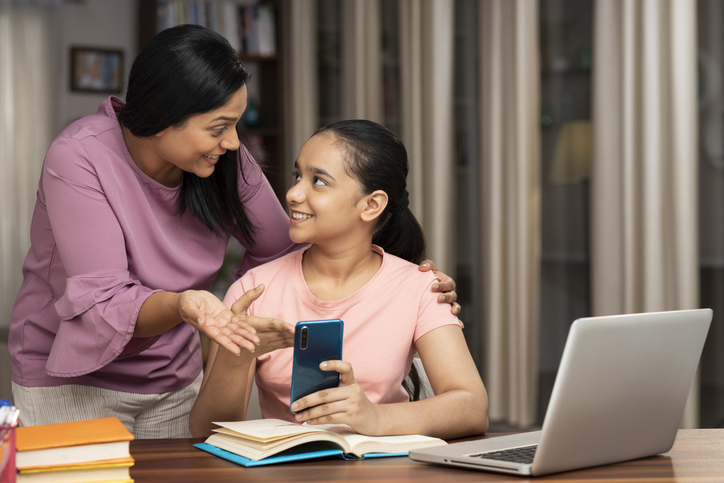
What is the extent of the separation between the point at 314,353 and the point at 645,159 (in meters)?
2.12

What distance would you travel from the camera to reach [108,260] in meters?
1.42

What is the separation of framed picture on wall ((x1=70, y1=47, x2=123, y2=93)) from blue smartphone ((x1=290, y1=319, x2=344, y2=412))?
3988 mm

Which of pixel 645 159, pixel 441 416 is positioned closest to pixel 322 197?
pixel 441 416

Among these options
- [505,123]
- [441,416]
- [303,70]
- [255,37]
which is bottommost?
[441,416]

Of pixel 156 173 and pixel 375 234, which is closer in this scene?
pixel 156 173

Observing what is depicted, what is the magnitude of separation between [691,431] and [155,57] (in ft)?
3.98

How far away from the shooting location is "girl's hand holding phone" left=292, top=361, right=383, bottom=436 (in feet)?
3.83

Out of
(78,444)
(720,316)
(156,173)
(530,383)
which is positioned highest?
(156,173)

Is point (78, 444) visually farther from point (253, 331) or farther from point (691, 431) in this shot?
point (691, 431)

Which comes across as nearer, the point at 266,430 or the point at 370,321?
the point at 266,430

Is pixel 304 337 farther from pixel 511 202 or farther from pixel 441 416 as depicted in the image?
pixel 511 202

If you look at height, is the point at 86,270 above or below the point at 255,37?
below

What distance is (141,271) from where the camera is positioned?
5.09ft

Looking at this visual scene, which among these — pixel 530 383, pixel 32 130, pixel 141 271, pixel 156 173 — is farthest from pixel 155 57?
pixel 32 130
